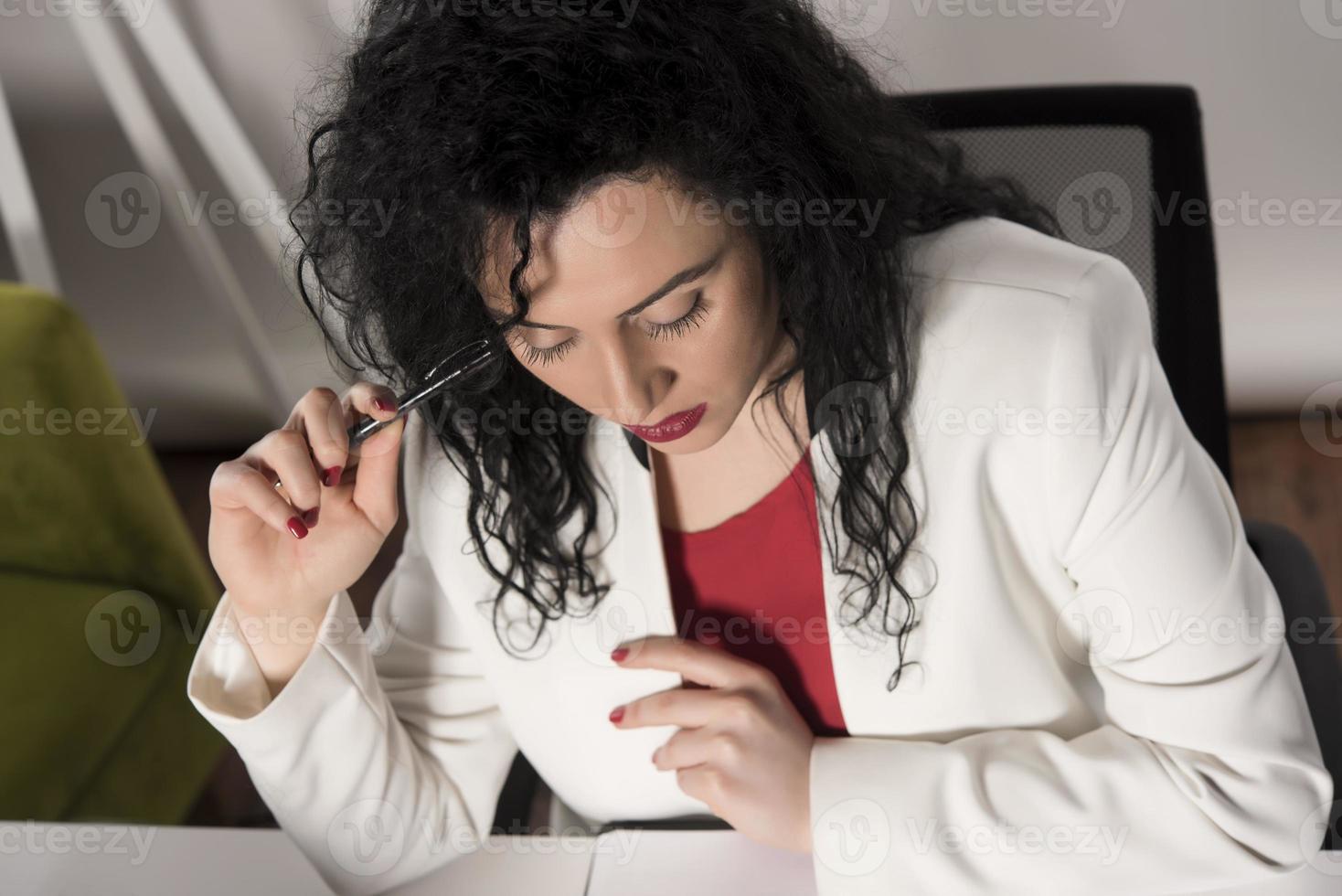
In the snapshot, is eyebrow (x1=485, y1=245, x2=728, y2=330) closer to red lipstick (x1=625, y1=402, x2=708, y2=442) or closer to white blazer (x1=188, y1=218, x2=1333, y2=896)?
red lipstick (x1=625, y1=402, x2=708, y2=442)

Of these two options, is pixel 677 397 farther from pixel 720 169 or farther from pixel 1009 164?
pixel 1009 164

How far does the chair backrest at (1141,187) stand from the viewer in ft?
3.96

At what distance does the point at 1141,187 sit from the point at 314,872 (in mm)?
1044

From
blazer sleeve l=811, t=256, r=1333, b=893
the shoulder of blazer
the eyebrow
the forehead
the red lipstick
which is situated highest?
the forehead

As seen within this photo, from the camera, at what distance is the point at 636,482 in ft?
3.64

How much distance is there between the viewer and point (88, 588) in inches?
71.1

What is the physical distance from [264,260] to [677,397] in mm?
1875

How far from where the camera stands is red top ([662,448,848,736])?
1110mm

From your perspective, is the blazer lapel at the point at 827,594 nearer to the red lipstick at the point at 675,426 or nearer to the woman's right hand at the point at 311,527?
the red lipstick at the point at 675,426

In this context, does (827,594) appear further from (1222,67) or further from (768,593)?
(1222,67)

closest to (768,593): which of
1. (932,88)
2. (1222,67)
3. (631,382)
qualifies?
(631,382)

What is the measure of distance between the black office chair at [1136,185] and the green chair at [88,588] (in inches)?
34.3

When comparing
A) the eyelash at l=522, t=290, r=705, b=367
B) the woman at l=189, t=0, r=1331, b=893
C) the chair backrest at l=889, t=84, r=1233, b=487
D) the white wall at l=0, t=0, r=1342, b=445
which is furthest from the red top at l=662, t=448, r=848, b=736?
the white wall at l=0, t=0, r=1342, b=445

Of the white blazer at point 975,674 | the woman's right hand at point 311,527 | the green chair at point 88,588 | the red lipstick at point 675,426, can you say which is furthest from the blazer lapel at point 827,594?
the green chair at point 88,588
